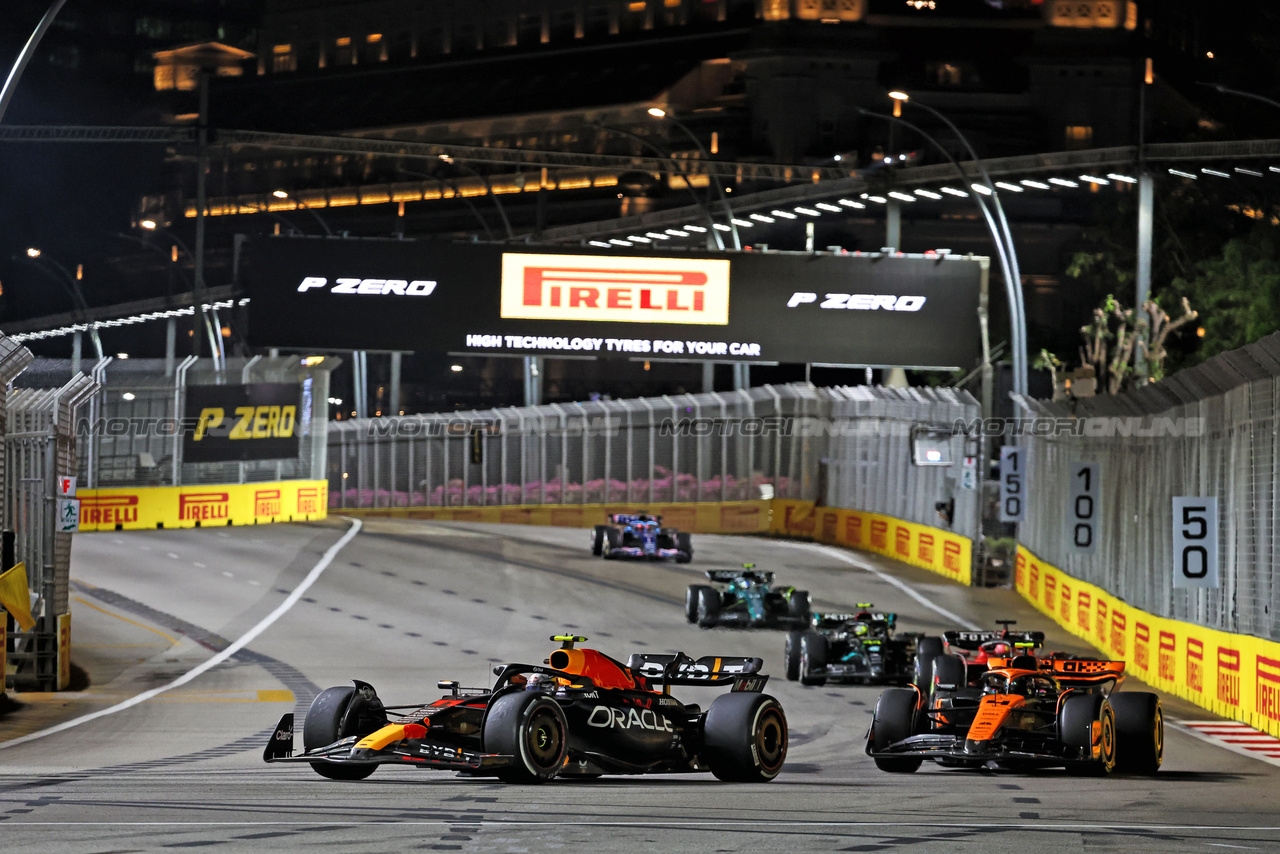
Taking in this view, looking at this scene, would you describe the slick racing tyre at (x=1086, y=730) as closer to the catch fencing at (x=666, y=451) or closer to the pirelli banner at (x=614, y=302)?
the pirelli banner at (x=614, y=302)

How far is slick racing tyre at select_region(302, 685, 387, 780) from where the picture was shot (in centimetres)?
1157

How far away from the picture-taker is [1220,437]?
64.4ft

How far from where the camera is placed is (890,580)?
37531mm

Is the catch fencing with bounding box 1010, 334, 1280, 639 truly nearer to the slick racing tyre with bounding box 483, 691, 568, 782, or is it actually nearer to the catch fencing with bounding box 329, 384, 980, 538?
the slick racing tyre with bounding box 483, 691, 568, 782

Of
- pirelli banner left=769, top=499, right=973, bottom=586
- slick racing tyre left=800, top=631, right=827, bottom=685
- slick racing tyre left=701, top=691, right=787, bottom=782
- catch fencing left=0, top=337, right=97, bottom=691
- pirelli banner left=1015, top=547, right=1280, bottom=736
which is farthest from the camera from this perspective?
pirelli banner left=769, top=499, right=973, bottom=586

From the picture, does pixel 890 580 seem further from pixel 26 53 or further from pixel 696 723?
pixel 696 723

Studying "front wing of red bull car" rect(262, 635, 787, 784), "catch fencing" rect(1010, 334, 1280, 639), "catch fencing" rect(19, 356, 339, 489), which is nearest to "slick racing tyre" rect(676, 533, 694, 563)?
"catch fencing" rect(1010, 334, 1280, 639)

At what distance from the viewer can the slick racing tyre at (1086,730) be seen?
1354 cm

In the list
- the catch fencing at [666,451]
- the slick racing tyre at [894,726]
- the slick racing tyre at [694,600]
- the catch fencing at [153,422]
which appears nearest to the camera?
the slick racing tyre at [894,726]

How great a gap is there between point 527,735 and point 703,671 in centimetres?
247

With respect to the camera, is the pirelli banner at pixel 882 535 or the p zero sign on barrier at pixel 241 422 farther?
the p zero sign on barrier at pixel 241 422

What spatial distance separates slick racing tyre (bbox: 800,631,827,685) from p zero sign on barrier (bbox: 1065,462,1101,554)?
22.3 feet

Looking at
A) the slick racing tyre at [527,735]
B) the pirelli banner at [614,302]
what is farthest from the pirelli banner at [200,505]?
the slick racing tyre at [527,735]

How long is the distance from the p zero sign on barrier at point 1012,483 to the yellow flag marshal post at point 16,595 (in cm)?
2025
